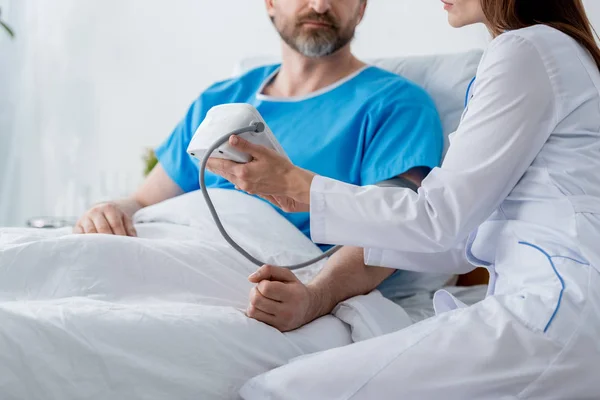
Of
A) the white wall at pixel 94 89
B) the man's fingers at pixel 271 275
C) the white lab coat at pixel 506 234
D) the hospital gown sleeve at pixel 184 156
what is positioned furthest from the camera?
the white wall at pixel 94 89

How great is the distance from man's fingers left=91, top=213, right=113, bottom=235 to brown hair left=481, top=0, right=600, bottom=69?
87 cm

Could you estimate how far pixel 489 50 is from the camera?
1.08m

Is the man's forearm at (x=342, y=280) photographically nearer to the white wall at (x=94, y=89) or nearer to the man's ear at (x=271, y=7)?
the man's ear at (x=271, y=7)

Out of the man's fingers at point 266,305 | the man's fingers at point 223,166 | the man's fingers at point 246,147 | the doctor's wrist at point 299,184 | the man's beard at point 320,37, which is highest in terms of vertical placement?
the man's beard at point 320,37

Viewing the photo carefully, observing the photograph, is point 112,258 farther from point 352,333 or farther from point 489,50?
point 489,50

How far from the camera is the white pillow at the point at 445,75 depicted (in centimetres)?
172

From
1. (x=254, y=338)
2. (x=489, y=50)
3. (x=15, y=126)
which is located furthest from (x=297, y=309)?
(x=15, y=126)

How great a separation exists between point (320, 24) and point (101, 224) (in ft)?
2.23

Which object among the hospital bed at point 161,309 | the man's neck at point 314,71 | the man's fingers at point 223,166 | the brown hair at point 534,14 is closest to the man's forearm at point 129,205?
the hospital bed at point 161,309

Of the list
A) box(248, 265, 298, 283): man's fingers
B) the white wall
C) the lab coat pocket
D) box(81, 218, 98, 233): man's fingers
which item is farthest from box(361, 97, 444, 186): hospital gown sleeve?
the white wall

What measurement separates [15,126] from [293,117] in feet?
5.38

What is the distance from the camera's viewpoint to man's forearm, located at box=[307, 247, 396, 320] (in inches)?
51.5

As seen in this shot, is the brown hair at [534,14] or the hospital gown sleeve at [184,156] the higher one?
the brown hair at [534,14]

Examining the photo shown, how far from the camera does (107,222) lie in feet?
5.25
